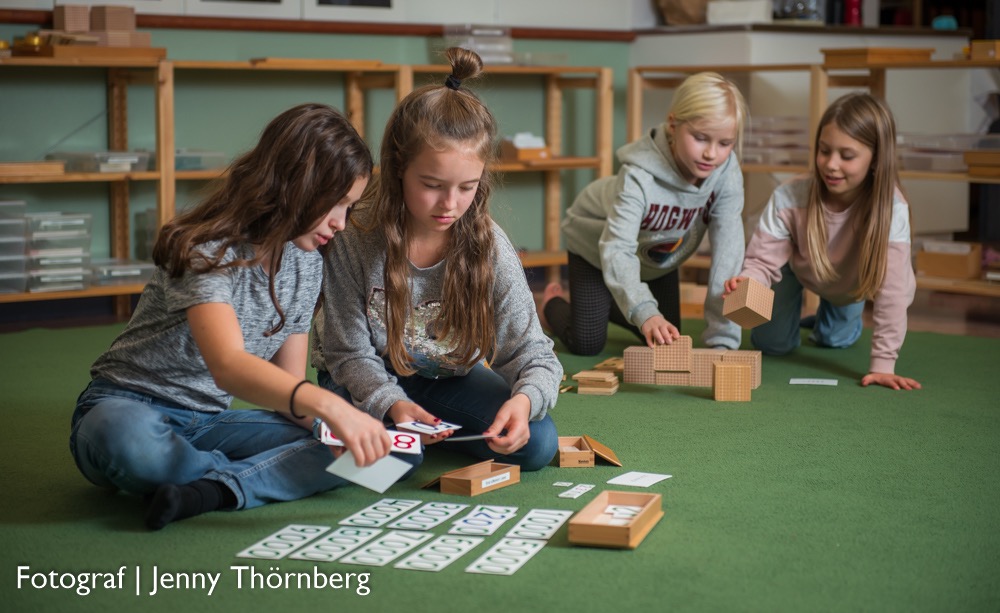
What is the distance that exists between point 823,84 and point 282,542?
134 inches

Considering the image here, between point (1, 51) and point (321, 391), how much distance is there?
2.62m

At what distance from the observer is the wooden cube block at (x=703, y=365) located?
299cm

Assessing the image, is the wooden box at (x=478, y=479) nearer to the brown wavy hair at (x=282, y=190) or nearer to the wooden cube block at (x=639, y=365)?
the brown wavy hair at (x=282, y=190)

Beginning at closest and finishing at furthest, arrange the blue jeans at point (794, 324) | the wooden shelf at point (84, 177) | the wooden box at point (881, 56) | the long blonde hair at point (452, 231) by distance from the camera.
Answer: the long blonde hair at point (452, 231)
the blue jeans at point (794, 324)
the wooden shelf at point (84, 177)
the wooden box at point (881, 56)

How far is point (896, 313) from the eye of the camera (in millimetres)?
3039

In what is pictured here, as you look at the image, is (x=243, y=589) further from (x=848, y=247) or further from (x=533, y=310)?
(x=848, y=247)

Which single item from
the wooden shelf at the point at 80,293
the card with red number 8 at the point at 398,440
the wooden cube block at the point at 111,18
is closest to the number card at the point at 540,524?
the card with red number 8 at the point at 398,440

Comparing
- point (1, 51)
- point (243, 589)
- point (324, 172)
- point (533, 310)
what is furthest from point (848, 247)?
point (1, 51)

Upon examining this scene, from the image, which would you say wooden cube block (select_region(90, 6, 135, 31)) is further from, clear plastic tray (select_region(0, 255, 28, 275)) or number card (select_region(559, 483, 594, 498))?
number card (select_region(559, 483, 594, 498))

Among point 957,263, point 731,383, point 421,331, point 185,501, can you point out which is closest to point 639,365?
point 731,383

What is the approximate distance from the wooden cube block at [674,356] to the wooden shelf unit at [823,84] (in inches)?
63.4

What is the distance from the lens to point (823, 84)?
447 cm

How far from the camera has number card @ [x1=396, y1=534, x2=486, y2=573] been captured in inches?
64.4

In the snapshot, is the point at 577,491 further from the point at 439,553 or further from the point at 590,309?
the point at 590,309
